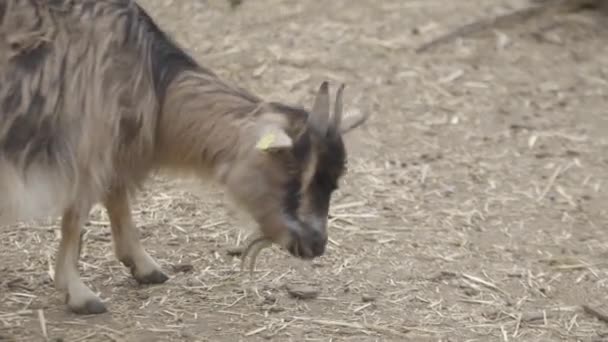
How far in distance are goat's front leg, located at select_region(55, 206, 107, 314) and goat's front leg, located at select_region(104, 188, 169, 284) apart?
0.28 meters

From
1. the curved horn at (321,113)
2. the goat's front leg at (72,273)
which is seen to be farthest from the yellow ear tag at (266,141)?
the goat's front leg at (72,273)

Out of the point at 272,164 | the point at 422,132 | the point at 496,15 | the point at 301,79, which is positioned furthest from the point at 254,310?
the point at 496,15

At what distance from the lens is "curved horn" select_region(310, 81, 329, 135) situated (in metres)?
4.73

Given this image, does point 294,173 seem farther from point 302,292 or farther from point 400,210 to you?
point 400,210

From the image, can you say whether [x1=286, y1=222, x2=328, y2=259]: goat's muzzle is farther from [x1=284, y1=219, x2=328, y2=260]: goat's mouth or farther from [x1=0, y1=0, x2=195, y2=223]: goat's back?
[x1=0, y1=0, x2=195, y2=223]: goat's back

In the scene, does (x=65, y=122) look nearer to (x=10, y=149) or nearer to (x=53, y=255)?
(x=10, y=149)

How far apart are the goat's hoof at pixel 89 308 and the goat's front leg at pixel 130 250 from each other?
384 mm

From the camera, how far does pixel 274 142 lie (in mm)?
4734

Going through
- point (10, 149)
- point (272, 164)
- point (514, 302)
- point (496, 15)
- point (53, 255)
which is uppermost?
point (10, 149)

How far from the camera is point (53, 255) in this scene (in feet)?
18.9

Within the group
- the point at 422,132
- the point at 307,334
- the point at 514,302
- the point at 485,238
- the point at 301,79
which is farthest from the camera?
the point at 301,79

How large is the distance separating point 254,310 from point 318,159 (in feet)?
2.87

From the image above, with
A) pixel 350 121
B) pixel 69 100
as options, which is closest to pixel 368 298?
pixel 350 121

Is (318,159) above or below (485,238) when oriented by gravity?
above
